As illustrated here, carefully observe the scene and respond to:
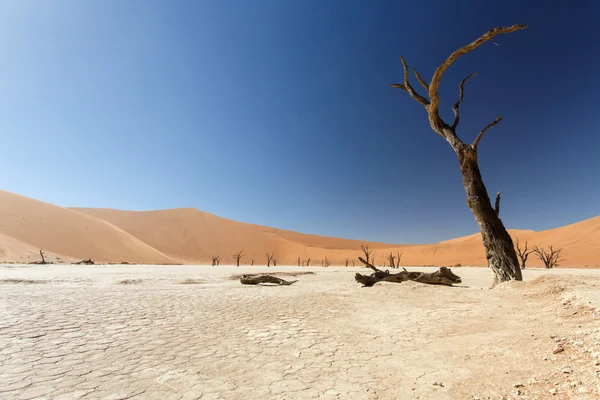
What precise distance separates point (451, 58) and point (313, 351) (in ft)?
33.6

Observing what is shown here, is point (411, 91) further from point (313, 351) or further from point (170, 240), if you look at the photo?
point (170, 240)

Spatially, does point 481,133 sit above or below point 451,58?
below

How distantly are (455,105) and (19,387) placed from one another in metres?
12.6

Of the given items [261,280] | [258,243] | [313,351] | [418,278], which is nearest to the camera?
[313,351]

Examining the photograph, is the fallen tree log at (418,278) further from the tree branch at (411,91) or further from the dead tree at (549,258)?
the dead tree at (549,258)

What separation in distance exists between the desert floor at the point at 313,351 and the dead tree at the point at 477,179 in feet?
6.35

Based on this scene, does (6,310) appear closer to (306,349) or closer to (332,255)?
(306,349)

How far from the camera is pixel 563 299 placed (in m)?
5.35

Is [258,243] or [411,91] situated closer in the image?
[411,91]

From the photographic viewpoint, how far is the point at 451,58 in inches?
395

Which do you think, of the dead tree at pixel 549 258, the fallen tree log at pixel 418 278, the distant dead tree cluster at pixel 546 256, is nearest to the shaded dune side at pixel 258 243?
the distant dead tree cluster at pixel 546 256

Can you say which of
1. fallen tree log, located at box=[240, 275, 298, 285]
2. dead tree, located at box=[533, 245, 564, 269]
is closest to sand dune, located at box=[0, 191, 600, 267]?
dead tree, located at box=[533, 245, 564, 269]

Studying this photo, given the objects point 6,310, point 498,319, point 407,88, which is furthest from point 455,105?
point 6,310

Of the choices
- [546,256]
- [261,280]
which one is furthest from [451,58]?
[546,256]
